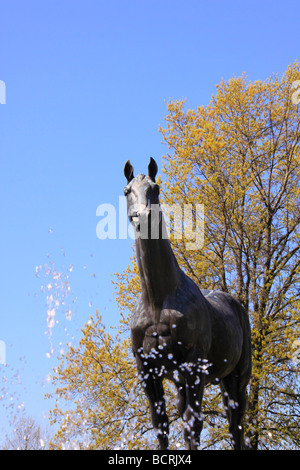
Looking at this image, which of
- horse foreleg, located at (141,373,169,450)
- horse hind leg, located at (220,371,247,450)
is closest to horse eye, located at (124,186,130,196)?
horse foreleg, located at (141,373,169,450)

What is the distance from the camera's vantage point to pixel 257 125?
612 inches

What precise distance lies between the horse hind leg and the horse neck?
2458mm

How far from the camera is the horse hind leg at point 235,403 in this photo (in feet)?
24.1

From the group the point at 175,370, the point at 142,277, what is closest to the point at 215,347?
the point at 175,370

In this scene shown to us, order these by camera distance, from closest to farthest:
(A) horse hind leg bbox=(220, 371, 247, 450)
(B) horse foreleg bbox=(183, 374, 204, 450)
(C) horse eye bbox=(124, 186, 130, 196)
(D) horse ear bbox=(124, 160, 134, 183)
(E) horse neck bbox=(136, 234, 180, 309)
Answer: (B) horse foreleg bbox=(183, 374, 204, 450), (E) horse neck bbox=(136, 234, 180, 309), (C) horse eye bbox=(124, 186, 130, 196), (D) horse ear bbox=(124, 160, 134, 183), (A) horse hind leg bbox=(220, 371, 247, 450)

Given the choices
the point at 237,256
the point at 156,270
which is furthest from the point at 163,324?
the point at 237,256

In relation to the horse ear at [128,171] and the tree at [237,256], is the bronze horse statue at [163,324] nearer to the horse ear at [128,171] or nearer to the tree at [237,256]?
the horse ear at [128,171]

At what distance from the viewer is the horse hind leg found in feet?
24.1

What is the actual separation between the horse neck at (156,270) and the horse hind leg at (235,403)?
2458 mm

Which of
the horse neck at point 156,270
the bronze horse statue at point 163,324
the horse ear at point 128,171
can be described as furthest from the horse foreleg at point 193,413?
the horse ear at point 128,171

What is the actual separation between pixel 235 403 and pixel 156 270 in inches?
111

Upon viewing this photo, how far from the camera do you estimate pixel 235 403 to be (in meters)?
7.47

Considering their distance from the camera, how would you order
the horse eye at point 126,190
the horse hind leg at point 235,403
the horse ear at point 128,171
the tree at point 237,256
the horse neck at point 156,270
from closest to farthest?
the horse neck at point 156,270
the horse eye at point 126,190
the horse ear at point 128,171
the horse hind leg at point 235,403
the tree at point 237,256

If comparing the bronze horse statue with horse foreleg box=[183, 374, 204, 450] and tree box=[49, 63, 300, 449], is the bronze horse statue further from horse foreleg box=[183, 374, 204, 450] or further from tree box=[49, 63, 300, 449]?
tree box=[49, 63, 300, 449]
